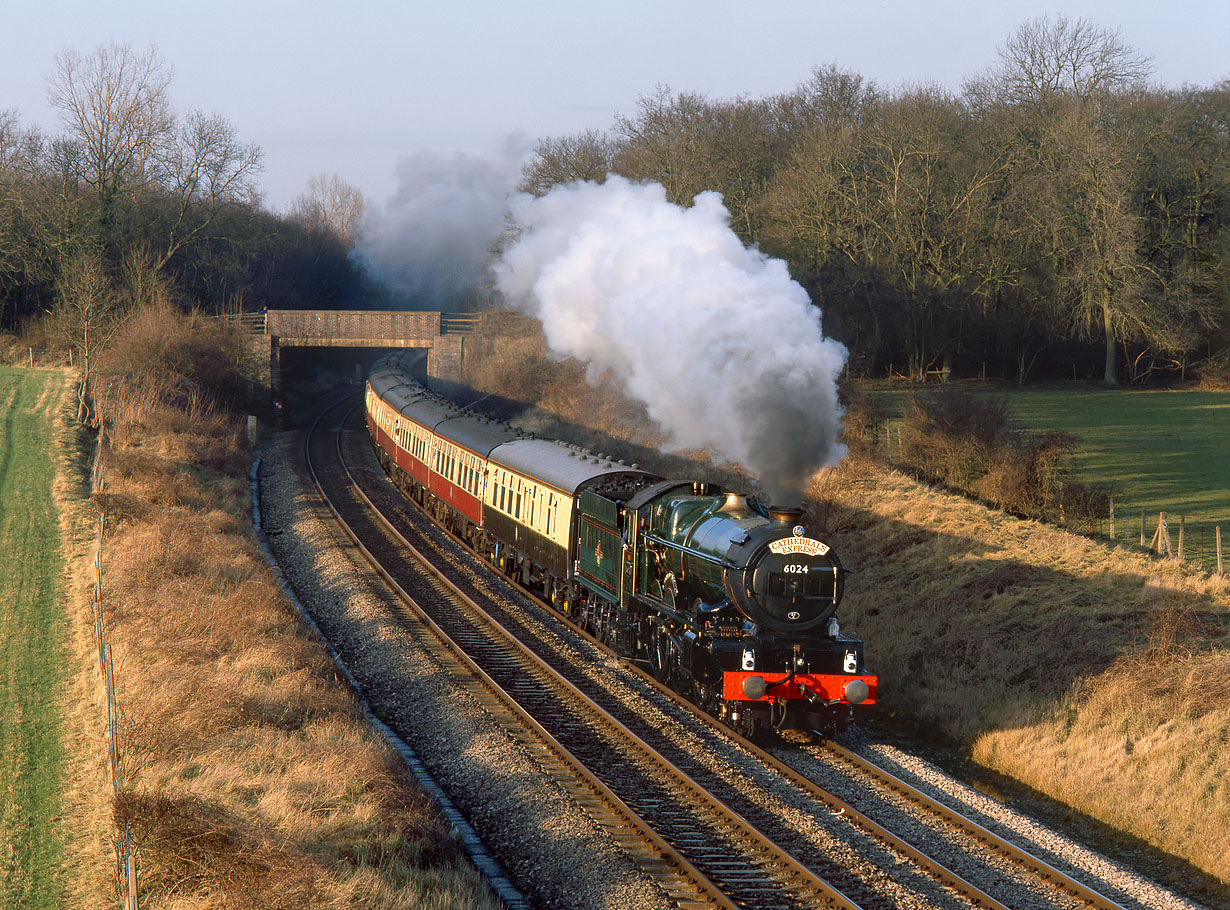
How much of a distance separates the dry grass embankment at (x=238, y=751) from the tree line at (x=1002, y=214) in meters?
28.5

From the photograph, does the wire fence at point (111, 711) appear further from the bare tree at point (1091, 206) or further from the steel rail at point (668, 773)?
the bare tree at point (1091, 206)

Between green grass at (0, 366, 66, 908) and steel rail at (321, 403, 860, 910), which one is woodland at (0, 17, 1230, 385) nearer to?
green grass at (0, 366, 66, 908)

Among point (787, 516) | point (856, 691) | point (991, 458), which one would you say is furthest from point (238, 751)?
point (991, 458)

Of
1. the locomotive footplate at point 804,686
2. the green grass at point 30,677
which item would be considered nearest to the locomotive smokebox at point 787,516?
the locomotive footplate at point 804,686

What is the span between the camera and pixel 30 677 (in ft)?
59.5

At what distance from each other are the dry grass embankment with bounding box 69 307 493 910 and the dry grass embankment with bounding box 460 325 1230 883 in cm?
842

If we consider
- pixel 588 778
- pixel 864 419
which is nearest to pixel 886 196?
pixel 864 419

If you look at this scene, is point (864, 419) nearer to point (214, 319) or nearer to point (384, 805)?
point (384, 805)

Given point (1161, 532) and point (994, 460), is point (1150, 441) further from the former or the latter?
point (1161, 532)

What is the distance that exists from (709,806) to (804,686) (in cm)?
268

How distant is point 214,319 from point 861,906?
4749cm

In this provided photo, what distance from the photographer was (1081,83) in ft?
171

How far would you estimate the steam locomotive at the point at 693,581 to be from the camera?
46.6 feet

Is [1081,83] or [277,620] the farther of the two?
[1081,83]
